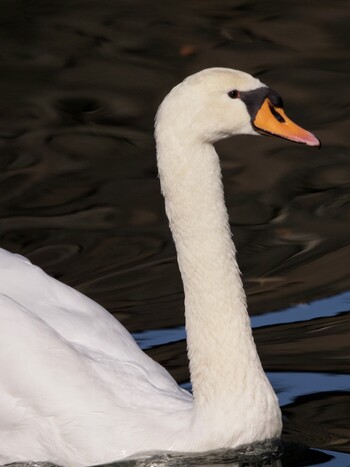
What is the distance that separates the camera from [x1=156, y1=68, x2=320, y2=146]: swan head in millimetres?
5562

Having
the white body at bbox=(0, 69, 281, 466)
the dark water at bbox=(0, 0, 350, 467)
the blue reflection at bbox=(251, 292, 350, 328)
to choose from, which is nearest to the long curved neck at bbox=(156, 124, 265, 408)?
the white body at bbox=(0, 69, 281, 466)

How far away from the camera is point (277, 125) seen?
5773 mm

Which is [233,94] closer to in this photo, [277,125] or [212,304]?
[277,125]

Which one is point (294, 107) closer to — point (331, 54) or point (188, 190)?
point (331, 54)

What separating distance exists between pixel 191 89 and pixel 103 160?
4.35m

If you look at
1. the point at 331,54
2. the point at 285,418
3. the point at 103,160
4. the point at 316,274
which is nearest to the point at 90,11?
the point at 331,54

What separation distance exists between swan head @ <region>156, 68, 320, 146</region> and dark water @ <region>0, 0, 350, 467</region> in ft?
4.48

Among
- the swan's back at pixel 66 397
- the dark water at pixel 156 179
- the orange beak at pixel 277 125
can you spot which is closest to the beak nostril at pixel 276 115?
the orange beak at pixel 277 125

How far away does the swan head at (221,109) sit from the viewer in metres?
5.56

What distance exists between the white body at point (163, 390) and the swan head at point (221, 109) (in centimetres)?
3

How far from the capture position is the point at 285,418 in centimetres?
646

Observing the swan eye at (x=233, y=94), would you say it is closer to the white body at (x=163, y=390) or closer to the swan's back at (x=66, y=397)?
the white body at (x=163, y=390)

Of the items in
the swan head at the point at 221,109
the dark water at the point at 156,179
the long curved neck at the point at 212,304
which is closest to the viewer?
the swan head at the point at 221,109

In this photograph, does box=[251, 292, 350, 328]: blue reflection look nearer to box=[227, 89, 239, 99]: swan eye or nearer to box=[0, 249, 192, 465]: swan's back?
box=[0, 249, 192, 465]: swan's back
